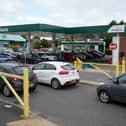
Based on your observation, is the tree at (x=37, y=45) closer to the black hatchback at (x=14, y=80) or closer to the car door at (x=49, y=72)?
the car door at (x=49, y=72)

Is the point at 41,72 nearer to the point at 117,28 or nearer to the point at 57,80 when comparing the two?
the point at 57,80

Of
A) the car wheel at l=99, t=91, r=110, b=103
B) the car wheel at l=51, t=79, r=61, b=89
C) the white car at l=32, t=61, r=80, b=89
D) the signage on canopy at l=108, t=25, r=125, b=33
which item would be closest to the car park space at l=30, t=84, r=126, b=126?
the car wheel at l=99, t=91, r=110, b=103

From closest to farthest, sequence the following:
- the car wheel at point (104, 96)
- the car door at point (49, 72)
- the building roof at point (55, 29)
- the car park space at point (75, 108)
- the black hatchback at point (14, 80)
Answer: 1. the car park space at point (75, 108)
2. the car wheel at point (104, 96)
3. the black hatchback at point (14, 80)
4. the car door at point (49, 72)
5. the building roof at point (55, 29)

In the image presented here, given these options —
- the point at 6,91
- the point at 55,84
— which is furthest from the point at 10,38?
the point at 6,91

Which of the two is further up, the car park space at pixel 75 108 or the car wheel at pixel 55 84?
the car wheel at pixel 55 84

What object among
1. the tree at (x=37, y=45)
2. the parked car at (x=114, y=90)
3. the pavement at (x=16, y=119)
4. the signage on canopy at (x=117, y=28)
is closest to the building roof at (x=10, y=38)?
the signage on canopy at (x=117, y=28)

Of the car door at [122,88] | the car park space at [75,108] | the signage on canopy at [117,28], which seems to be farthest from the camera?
the signage on canopy at [117,28]

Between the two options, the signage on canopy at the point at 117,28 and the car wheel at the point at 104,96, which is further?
the signage on canopy at the point at 117,28

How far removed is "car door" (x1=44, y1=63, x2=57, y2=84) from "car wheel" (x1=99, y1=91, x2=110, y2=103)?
3.77 meters

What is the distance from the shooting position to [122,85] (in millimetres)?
8977

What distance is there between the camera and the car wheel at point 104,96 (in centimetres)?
965

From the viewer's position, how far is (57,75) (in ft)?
42.3

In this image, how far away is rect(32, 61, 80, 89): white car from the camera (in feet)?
42.2

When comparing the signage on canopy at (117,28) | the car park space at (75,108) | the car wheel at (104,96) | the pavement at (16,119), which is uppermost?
the signage on canopy at (117,28)
